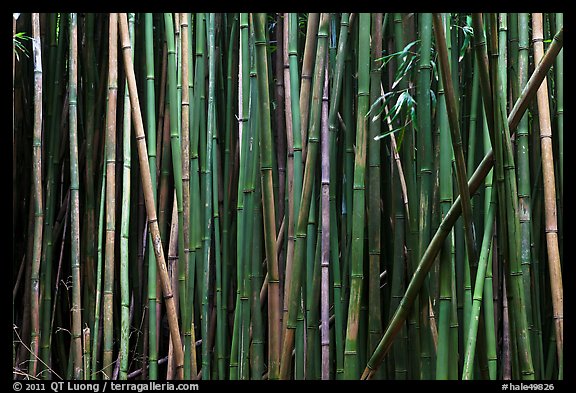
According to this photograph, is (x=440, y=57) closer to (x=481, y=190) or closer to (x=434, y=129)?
(x=434, y=129)

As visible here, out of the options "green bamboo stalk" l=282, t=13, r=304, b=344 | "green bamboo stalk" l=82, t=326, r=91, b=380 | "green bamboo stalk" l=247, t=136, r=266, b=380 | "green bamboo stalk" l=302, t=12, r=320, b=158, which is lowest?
"green bamboo stalk" l=82, t=326, r=91, b=380

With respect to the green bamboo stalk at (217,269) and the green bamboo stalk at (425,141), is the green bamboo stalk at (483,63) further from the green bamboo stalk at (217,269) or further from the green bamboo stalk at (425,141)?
the green bamboo stalk at (217,269)

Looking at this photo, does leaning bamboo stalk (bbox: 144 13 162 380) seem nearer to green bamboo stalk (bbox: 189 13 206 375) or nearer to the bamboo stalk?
green bamboo stalk (bbox: 189 13 206 375)

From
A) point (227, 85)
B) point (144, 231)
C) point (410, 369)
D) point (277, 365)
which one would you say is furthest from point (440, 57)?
point (144, 231)

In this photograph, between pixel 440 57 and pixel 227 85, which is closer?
pixel 440 57

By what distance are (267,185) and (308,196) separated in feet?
0.25

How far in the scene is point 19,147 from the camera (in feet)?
6.38

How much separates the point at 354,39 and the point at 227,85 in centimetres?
48

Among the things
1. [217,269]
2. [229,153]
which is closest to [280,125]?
[229,153]

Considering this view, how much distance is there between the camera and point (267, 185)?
105cm

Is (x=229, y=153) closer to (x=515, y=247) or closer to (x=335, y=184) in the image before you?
(x=335, y=184)

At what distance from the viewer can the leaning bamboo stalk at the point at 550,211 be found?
117 cm

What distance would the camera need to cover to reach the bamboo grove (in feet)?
3.38

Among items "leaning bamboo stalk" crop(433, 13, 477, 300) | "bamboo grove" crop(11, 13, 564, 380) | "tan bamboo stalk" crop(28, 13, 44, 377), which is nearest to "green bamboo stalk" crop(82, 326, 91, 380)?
"bamboo grove" crop(11, 13, 564, 380)
